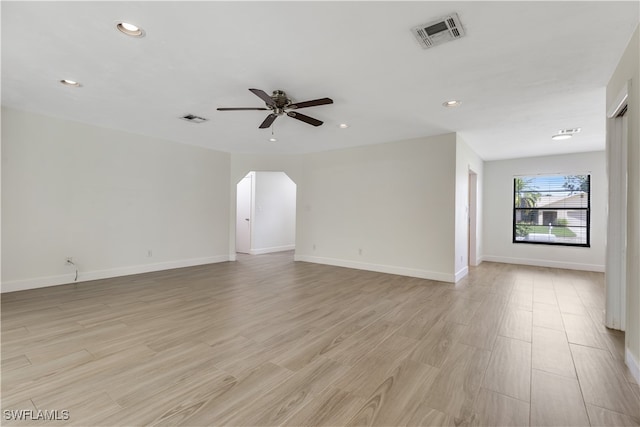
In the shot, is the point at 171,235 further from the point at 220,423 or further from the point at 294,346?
the point at 220,423

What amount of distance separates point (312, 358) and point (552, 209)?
7.01m

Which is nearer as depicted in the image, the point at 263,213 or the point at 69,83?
the point at 69,83

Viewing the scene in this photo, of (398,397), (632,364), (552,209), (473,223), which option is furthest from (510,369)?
(552,209)

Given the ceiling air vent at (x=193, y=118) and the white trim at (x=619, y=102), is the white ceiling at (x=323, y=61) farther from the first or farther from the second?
the white trim at (x=619, y=102)

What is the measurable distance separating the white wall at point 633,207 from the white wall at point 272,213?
23.3ft

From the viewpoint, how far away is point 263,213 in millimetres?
8125

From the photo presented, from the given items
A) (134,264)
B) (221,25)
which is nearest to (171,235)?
(134,264)

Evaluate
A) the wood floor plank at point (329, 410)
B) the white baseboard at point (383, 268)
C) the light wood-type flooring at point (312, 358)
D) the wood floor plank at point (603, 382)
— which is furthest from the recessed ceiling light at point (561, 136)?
the wood floor plank at point (329, 410)

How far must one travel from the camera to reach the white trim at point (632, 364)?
1.96 m

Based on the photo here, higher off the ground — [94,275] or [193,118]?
[193,118]

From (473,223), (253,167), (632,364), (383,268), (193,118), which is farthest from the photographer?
(253,167)

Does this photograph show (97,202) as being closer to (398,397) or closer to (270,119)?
(270,119)

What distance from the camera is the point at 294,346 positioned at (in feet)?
8.13

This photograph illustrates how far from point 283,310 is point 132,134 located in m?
4.26
